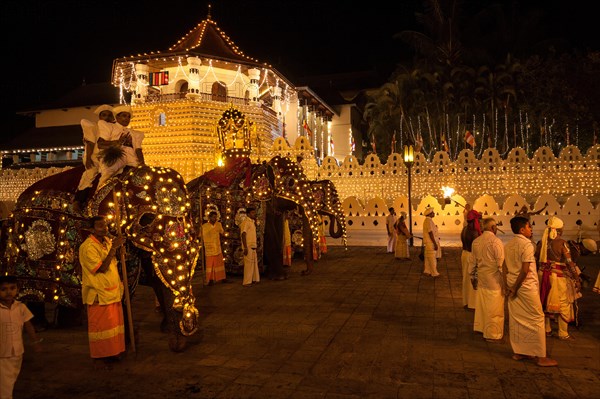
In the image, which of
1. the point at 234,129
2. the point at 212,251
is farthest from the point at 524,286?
the point at 234,129

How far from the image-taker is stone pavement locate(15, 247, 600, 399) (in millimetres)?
4617

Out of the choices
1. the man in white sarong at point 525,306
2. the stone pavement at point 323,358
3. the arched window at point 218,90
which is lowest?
the stone pavement at point 323,358

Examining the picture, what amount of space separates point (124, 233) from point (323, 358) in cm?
256

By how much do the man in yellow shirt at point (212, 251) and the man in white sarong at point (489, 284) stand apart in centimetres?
576

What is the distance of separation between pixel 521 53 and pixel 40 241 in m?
32.9

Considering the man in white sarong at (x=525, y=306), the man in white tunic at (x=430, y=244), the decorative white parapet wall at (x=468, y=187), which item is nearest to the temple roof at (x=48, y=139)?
the decorative white parapet wall at (x=468, y=187)

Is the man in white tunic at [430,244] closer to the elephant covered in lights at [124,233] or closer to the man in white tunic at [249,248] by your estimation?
the man in white tunic at [249,248]

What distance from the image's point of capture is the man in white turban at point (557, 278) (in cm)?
615

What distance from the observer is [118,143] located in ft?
20.3

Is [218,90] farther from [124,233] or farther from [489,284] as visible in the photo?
[489,284]

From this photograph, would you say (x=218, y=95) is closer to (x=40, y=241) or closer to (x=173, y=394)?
(x=40, y=241)

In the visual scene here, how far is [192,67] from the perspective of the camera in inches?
969

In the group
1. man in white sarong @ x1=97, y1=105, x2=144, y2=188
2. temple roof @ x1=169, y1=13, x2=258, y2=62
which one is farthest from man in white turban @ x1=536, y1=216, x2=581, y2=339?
temple roof @ x1=169, y1=13, x2=258, y2=62

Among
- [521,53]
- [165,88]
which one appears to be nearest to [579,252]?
[165,88]
